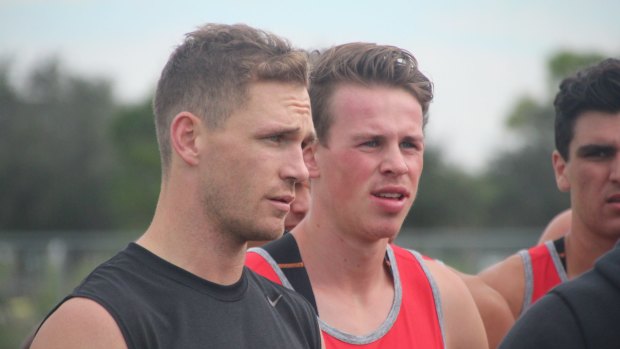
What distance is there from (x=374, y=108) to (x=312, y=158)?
13.7 inches

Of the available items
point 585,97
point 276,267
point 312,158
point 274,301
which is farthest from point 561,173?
point 274,301

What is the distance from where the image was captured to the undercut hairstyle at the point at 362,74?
451cm

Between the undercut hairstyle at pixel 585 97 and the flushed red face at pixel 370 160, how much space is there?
134cm

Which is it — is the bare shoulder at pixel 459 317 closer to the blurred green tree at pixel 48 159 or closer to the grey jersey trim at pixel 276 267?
the grey jersey trim at pixel 276 267

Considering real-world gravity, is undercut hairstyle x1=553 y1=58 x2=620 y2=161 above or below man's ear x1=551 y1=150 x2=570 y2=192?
above

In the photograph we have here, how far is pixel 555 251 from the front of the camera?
5629 mm

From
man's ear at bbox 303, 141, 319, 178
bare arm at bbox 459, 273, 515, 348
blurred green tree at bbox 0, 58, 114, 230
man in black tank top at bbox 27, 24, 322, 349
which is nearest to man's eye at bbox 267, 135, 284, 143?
man in black tank top at bbox 27, 24, 322, 349

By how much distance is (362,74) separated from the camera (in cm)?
452

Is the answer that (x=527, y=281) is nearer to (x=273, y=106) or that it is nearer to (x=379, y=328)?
(x=379, y=328)

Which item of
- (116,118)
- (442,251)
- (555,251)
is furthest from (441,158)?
(555,251)

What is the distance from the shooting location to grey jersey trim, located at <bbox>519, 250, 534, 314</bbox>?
5406 millimetres

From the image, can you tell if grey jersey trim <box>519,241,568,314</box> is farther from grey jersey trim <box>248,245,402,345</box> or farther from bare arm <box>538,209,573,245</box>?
grey jersey trim <box>248,245,402,345</box>

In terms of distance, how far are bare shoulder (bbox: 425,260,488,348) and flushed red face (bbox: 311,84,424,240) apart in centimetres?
46

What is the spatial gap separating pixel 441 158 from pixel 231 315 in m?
32.6
